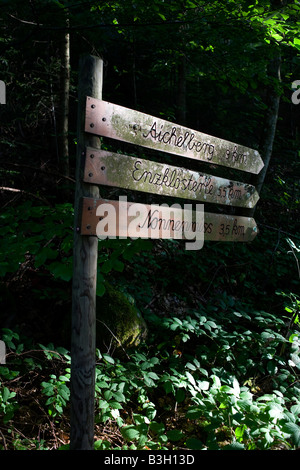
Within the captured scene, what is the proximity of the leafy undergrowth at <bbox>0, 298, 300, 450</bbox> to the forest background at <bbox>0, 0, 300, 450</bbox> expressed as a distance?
0.01 metres

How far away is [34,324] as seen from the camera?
4078 mm

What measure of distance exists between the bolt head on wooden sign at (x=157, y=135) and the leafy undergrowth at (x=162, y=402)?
147 cm

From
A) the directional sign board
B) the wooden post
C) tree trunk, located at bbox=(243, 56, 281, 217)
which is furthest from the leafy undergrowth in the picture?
tree trunk, located at bbox=(243, 56, 281, 217)

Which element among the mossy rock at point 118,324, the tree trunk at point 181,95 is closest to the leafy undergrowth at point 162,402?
the mossy rock at point 118,324

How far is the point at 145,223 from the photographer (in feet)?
7.77

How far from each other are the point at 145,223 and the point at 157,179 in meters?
0.34

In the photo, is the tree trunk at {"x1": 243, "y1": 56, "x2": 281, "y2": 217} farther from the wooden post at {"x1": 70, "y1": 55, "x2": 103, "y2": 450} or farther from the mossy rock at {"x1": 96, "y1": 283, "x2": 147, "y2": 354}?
the wooden post at {"x1": 70, "y1": 55, "x2": 103, "y2": 450}

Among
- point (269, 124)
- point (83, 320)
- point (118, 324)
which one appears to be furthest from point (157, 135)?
point (269, 124)

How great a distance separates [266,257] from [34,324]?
3939 mm

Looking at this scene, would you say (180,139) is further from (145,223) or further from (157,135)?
(145,223)

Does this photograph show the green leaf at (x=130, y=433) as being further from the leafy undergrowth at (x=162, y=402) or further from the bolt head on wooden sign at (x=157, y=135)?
the bolt head on wooden sign at (x=157, y=135)

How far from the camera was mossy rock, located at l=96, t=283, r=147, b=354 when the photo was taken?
12.2 feet

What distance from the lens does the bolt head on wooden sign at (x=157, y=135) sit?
2129 mm
